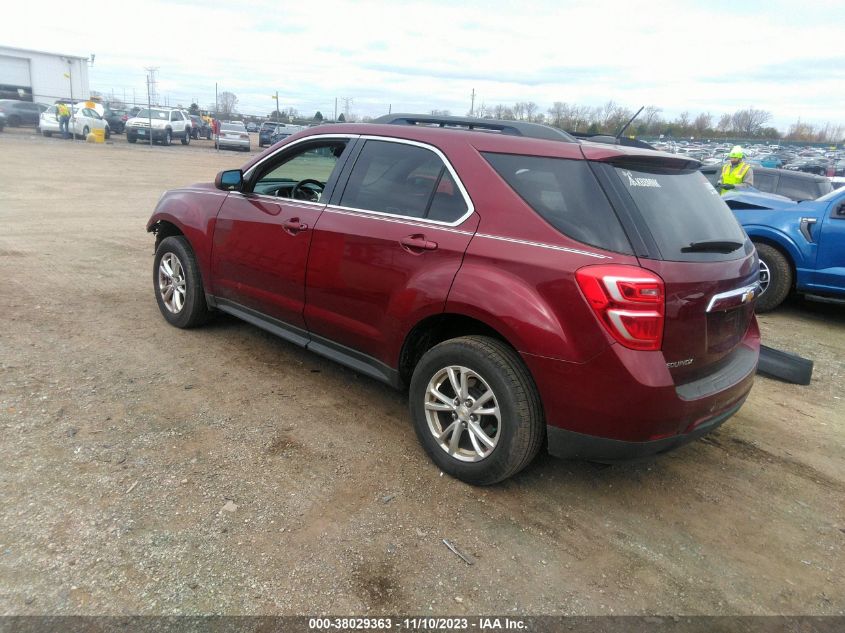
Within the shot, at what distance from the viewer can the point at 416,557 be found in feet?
8.74

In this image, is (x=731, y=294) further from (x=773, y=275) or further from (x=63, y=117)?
(x=63, y=117)

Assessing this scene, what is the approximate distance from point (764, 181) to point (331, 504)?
9.54 meters

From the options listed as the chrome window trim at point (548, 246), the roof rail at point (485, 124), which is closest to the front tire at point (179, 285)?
the roof rail at point (485, 124)

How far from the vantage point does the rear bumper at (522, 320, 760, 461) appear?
264 centimetres

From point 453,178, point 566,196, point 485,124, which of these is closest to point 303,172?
point 485,124

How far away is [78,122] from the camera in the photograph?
2902 cm

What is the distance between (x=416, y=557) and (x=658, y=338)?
4.59 ft

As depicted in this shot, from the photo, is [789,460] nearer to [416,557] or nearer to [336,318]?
[416,557]

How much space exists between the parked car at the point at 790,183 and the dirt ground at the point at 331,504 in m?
5.40

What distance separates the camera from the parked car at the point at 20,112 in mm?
32875

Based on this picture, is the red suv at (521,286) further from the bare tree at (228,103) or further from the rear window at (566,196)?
the bare tree at (228,103)

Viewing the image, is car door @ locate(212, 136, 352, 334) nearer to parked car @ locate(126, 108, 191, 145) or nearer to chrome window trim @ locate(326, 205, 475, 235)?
chrome window trim @ locate(326, 205, 475, 235)

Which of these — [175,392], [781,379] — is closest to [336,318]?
[175,392]

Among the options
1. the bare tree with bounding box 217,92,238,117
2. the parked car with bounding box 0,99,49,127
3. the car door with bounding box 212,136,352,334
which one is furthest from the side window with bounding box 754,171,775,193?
the bare tree with bounding box 217,92,238,117
